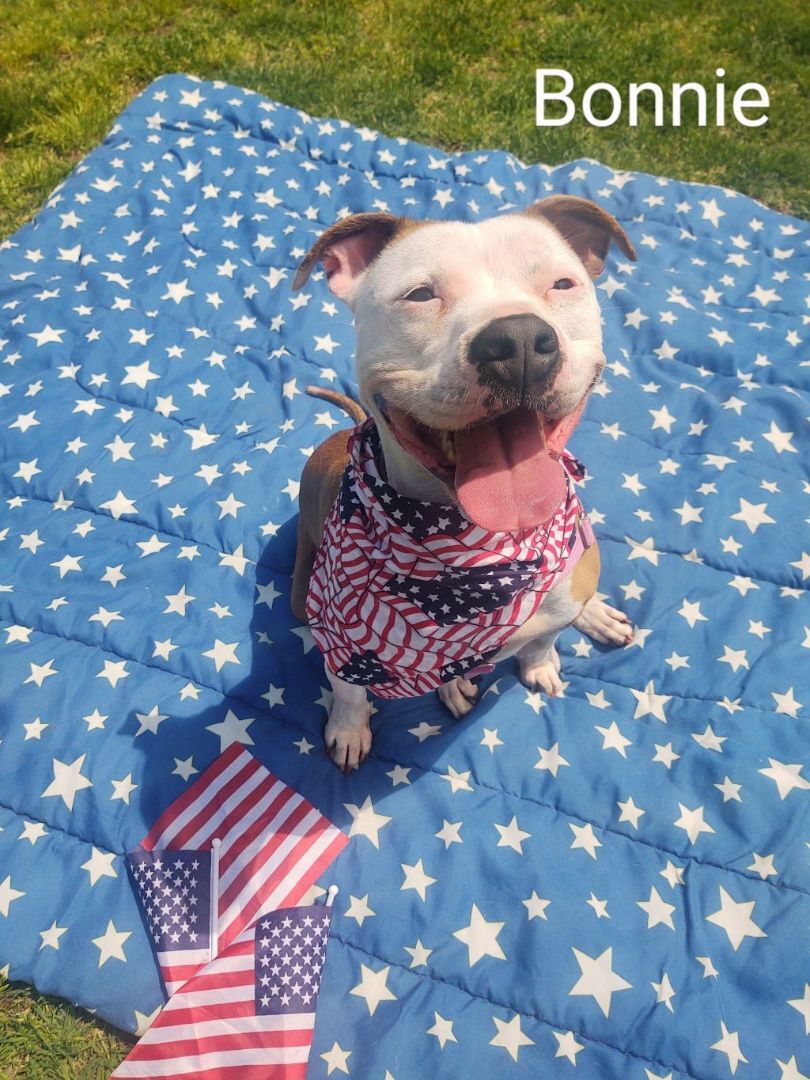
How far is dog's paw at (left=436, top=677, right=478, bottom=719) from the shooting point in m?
2.98

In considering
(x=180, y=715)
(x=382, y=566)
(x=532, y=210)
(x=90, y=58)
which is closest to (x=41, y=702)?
(x=180, y=715)

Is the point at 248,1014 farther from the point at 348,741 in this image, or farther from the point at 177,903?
the point at 348,741

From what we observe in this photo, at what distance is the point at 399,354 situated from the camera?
205cm

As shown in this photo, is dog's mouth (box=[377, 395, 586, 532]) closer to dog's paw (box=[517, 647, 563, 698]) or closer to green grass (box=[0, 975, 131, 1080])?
dog's paw (box=[517, 647, 563, 698])

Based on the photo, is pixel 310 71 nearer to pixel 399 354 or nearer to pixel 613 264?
pixel 613 264

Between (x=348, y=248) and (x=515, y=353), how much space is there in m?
0.99

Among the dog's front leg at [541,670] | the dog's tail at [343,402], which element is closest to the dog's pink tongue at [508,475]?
the dog's front leg at [541,670]

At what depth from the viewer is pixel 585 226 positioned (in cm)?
255

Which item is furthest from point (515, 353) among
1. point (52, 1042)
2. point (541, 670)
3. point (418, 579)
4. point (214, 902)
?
point (52, 1042)

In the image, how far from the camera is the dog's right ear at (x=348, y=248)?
91.9 inches

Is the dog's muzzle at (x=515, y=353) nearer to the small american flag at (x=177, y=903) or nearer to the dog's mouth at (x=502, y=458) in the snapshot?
the dog's mouth at (x=502, y=458)

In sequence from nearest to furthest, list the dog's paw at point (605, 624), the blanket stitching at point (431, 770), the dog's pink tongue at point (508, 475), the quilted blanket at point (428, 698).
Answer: the dog's pink tongue at point (508, 475) < the quilted blanket at point (428, 698) < the blanket stitching at point (431, 770) < the dog's paw at point (605, 624)

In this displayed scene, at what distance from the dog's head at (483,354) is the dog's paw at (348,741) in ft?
4.06

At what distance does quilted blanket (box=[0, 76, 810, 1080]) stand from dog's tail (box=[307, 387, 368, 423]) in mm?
108
